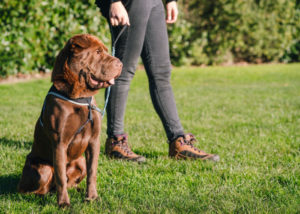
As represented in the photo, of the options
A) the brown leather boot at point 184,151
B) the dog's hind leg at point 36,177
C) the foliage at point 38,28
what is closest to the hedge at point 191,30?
the foliage at point 38,28

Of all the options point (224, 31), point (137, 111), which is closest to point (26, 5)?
point (137, 111)

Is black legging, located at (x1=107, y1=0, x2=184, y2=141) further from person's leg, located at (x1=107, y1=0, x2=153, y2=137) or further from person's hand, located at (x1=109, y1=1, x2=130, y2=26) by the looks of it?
person's hand, located at (x1=109, y1=1, x2=130, y2=26)

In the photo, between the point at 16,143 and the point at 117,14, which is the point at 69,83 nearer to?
the point at 117,14

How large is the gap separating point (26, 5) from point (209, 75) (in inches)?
238

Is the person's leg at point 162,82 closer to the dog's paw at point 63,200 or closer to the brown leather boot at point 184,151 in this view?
the brown leather boot at point 184,151

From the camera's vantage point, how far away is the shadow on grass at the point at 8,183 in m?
2.64

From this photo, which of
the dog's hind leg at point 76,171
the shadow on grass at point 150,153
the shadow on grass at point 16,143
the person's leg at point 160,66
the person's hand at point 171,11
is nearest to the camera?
the dog's hind leg at point 76,171

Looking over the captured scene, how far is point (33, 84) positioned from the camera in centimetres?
912

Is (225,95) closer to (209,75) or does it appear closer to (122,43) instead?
(209,75)

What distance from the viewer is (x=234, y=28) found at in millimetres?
14789

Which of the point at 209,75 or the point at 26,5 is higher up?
the point at 26,5

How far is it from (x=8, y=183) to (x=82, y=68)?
1160mm

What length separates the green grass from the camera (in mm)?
2359

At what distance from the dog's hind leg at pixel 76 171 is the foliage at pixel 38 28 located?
6311 millimetres
